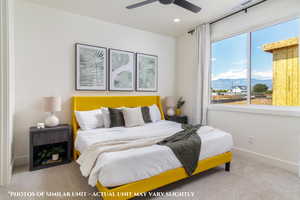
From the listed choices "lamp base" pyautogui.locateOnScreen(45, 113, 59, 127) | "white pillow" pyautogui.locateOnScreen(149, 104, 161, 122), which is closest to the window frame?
"white pillow" pyautogui.locateOnScreen(149, 104, 161, 122)

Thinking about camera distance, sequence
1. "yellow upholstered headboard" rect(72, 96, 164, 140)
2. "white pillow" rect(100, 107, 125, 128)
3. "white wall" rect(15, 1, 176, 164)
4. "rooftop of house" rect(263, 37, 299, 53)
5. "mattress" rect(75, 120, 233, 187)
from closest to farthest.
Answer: "mattress" rect(75, 120, 233, 187) < "rooftop of house" rect(263, 37, 299, 53) < "white wall" rect(15, 1, 176, 164) < "white pillow" rect(100, 107, 125, 128) < "yellow upholstered headboard" rect(72, 96, 164, 140)

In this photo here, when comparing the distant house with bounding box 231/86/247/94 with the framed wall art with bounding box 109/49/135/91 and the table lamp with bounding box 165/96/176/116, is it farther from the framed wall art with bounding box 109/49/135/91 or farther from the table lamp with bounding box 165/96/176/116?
the framed wall art with bounding box 109/49/135/91

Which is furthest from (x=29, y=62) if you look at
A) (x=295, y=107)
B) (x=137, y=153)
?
(x=295, y=107)

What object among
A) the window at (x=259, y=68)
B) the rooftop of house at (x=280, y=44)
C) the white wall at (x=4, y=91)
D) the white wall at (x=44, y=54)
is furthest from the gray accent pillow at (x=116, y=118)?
the rooftop of house at (x=280, y=44)

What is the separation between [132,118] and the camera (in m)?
3.13

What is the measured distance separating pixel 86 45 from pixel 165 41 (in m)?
2.13

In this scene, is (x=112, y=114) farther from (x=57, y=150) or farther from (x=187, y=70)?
(x=187, y=70)

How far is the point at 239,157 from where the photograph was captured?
10.2 ft

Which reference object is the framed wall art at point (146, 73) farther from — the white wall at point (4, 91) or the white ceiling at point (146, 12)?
the white wall at point (4, 91)

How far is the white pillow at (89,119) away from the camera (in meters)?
2.90

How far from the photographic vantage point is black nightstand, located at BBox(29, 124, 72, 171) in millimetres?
2532

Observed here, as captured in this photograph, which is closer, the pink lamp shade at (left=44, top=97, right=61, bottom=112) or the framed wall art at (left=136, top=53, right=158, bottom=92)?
the pink lamp shade at (left=44, top=97, right=61, bottom=112)

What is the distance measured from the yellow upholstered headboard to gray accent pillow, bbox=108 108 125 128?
1.35 feet

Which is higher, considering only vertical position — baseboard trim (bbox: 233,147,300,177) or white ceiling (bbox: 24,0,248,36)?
white ceiling (bbox: 24,0,248,36)
